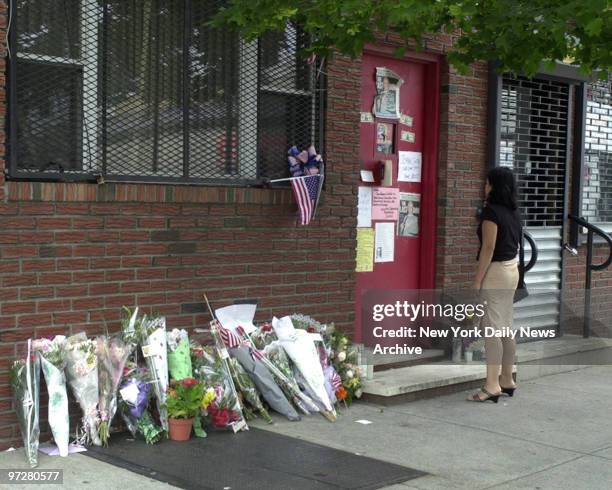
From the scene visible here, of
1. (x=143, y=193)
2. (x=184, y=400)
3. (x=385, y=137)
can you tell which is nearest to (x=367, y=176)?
(x=385, y=137)

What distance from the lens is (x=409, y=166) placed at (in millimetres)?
8367

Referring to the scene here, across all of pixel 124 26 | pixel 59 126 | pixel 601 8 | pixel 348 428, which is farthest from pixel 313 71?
pixel 601 8

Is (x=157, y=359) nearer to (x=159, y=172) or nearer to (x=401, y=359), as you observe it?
(x=159, y=172)

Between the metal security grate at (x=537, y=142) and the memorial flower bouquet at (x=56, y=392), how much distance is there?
16.3ft

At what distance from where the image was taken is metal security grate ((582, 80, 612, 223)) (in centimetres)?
1007

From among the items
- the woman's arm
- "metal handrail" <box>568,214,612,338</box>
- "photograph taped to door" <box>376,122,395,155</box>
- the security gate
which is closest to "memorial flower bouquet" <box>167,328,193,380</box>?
the woman's arm

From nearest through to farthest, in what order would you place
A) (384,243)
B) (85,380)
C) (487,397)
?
(85,380), (487,397), (384,243)

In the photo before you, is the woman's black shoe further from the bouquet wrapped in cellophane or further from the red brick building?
the bouquet wrapped in cellophane

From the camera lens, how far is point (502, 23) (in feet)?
16.8

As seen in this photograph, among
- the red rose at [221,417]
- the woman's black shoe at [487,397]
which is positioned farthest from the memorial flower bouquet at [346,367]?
the red rose at [221,417]

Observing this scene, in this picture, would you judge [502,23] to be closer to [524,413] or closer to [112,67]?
[112,67]

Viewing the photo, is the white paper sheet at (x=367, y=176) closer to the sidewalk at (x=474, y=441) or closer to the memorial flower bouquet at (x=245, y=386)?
the sidewalk at (x=474, y=441)

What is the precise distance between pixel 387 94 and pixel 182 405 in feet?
11.5

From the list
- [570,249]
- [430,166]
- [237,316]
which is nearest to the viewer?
[237,316]
